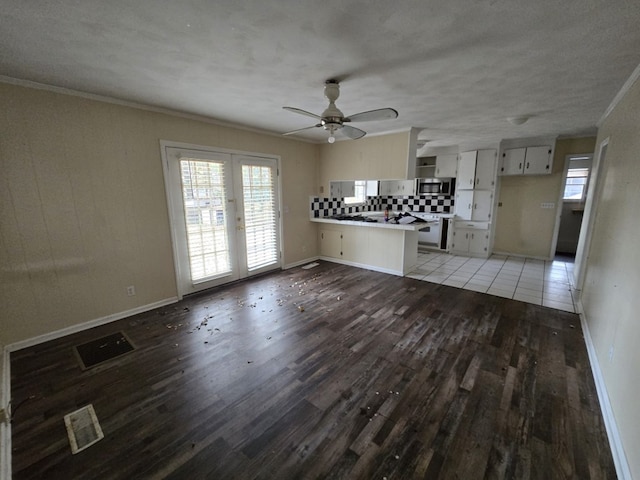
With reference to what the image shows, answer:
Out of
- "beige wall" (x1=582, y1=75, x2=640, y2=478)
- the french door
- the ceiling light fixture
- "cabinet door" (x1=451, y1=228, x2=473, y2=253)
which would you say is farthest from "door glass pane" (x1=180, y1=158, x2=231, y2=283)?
"cabinet door" (x1=451, y1=228, x2=473, y2=253)

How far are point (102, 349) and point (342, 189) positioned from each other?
4.62m

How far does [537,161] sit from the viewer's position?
5.07m

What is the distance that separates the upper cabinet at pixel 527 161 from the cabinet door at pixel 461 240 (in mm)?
1370

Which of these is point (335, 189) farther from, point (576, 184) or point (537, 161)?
point (576, 184)

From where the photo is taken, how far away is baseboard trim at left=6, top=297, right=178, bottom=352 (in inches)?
100

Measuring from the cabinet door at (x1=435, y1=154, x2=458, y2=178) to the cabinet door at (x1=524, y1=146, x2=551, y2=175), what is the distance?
1.25 metres

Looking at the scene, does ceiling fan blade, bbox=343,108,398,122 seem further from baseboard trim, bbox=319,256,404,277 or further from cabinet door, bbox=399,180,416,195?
cabinet door, bbox=399,180,416,195

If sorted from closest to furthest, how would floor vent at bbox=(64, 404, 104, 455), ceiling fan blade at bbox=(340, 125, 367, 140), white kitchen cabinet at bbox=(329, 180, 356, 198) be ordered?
floor vent at bbox=(64, 404, 104, 455) < ceiling fan blade at bbox=(340, 125, 367, 140) < white kitchen cabinet at bbox=(329, 180, 356, 198)

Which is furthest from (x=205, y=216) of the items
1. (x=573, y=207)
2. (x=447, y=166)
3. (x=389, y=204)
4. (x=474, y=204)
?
(x=573, y=207)

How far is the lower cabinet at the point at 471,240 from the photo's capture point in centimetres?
571

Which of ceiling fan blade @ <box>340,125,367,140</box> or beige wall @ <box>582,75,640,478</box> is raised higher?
ceiling fan blade @ <box>340,125,367,140</box>

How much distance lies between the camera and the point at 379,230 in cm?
483

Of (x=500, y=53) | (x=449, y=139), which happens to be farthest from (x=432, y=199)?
(x=500, y=53)

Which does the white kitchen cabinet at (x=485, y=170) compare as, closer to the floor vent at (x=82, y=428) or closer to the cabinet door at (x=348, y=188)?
the cabinet door at (x=348, y=188)
